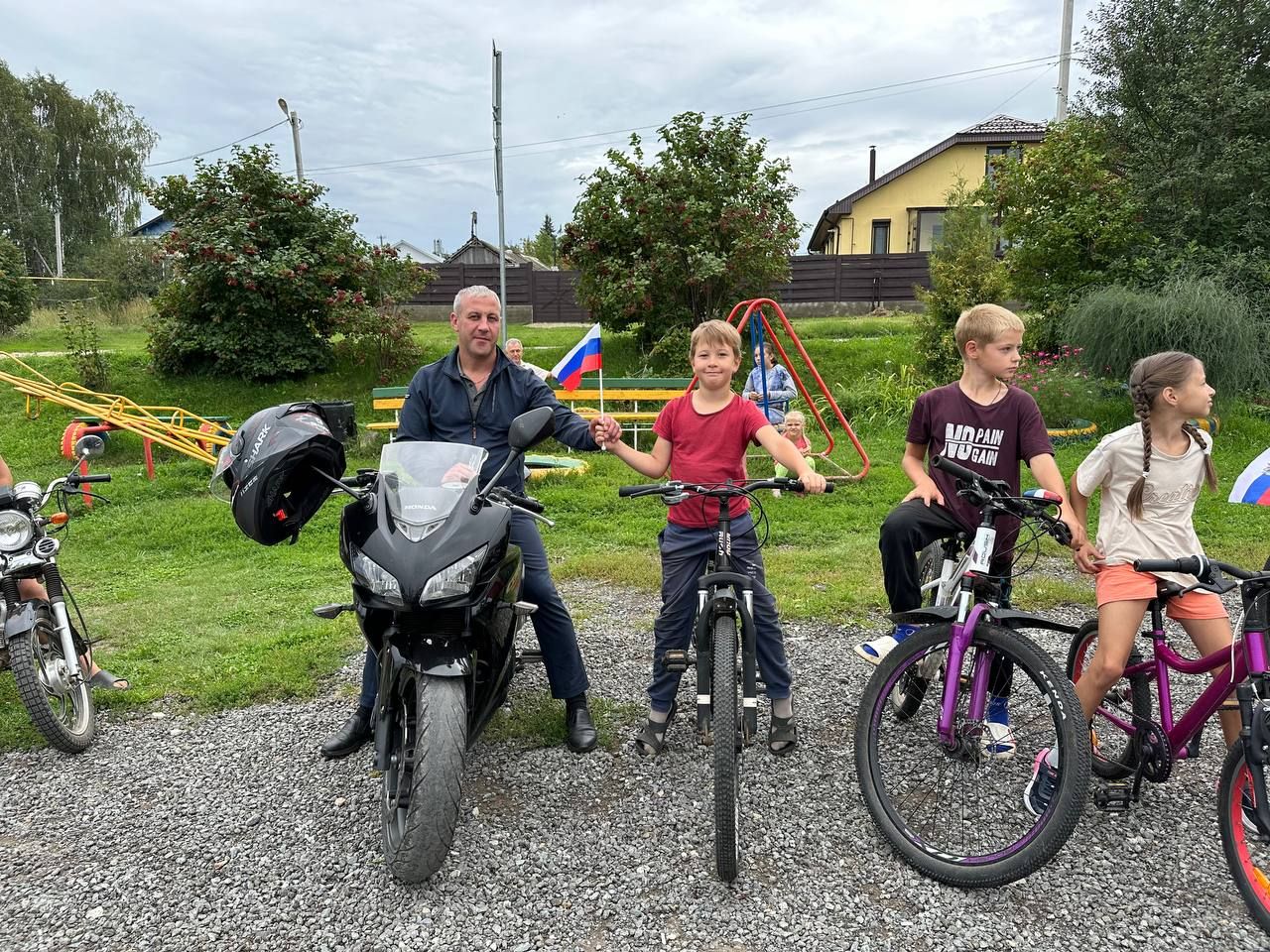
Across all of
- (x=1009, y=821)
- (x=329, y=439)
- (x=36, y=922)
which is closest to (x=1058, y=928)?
(x=1009, y=821)

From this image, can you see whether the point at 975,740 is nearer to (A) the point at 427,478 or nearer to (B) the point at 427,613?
(B) the point at 427,613

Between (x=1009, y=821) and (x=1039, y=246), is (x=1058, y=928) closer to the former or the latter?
(x=1009, y=821)

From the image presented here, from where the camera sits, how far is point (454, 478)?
9.45 ft

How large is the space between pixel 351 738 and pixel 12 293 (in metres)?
19.4

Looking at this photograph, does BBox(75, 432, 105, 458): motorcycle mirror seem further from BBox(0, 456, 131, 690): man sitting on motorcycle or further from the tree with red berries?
the tree with red berries

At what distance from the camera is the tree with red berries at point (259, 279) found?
1330 cm

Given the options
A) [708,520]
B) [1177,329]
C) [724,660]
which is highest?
[1177,329]

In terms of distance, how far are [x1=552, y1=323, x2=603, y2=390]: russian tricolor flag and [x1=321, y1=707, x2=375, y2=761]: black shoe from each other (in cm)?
585

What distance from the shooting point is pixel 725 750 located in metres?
2.72

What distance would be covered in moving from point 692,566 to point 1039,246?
40.0 feet

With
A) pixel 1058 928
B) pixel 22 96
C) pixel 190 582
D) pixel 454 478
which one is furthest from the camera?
pixel 22 96

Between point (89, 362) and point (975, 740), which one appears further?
point (89, 362)

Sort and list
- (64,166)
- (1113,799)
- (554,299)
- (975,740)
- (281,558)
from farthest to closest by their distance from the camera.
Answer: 1. (64,166)
2. (554,299)
3. (281,558)
4. (1113,799)
5. (975,740)

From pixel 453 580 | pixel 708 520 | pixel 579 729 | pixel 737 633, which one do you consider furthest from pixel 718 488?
pixel 579 729
